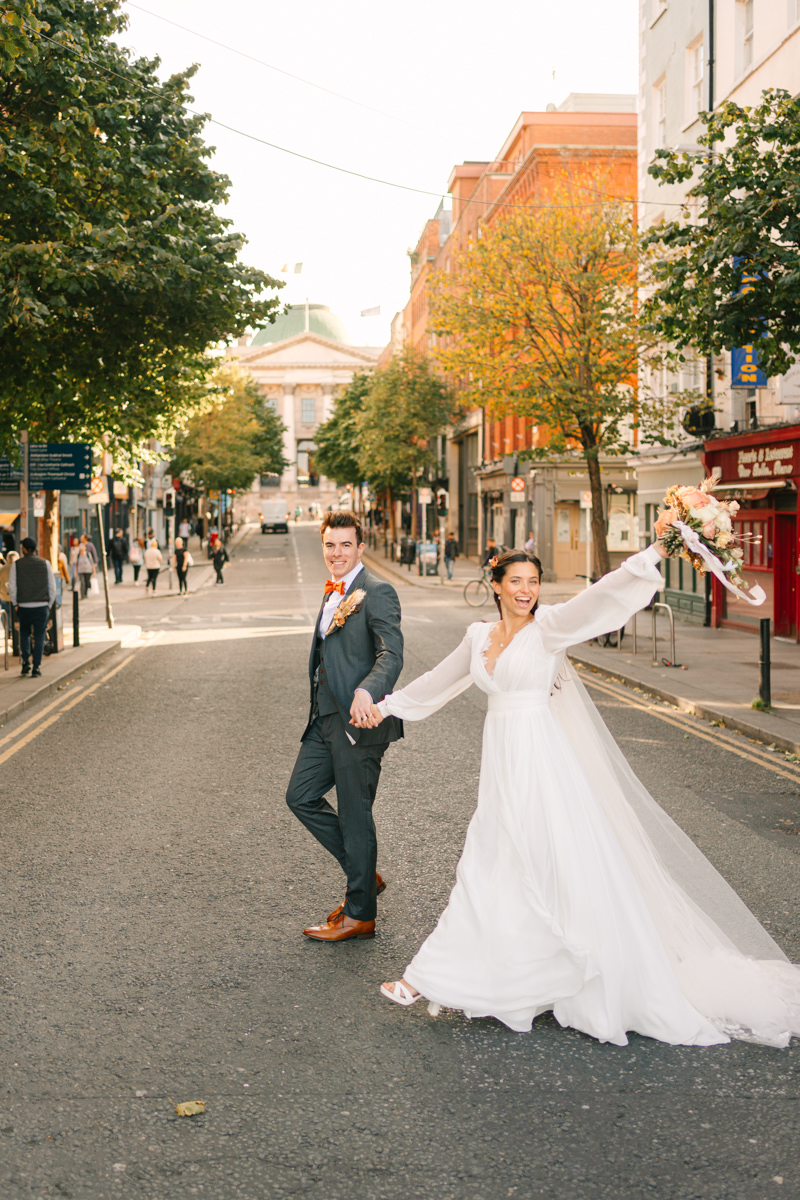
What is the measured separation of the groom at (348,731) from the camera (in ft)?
17.0

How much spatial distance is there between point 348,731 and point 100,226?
10125mm

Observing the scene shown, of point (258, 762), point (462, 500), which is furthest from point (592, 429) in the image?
point (462, 500)

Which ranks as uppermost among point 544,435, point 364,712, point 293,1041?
point 544,435

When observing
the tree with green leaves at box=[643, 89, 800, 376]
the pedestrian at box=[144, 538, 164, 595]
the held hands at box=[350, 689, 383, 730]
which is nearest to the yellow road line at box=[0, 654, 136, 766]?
the held hands at box=[350, 689, 383, 730]

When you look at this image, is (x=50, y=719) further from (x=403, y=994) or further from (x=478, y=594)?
(x=478, y=594)

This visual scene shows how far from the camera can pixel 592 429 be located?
23.3 metres

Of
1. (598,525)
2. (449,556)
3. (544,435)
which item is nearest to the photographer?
(598,525)

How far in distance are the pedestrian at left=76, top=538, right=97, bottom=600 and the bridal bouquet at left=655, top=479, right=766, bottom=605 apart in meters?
29.6

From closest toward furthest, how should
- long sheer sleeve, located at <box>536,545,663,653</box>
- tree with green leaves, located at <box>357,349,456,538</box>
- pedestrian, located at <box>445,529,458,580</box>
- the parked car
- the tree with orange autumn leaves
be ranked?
long sheer sleeve, located at <box>536,545,663,653</box> < the tree with orange autumn leaves < pedestrian, located at <box>445,529,458,580</box> < tree with green leaves, located at <box>357,349,456,538</box> < the parked car

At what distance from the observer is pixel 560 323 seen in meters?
23.5

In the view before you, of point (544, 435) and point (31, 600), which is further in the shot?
point (544, 435)

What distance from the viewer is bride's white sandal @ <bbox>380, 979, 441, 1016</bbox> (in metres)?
4.41

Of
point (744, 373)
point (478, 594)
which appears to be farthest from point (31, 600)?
point (478, 594)

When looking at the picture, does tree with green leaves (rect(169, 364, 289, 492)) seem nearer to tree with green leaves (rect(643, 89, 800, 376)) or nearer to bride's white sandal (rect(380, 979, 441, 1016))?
tree with green leaves (rect(643, 89, 800, 376))
